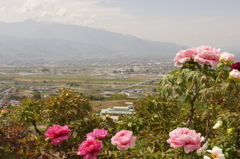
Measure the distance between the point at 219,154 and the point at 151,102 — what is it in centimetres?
167

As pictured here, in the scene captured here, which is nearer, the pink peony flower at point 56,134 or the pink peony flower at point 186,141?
the pink peony flower at point 186,141

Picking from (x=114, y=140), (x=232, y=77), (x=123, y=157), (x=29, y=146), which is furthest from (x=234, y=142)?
(x=29, y=146)

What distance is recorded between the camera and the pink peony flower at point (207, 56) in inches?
65.7

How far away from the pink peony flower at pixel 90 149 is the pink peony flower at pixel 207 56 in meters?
1.06

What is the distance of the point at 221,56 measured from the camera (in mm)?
1696

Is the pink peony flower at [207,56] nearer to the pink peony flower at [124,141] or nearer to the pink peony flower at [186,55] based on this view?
the pink peony flower at [186,55]

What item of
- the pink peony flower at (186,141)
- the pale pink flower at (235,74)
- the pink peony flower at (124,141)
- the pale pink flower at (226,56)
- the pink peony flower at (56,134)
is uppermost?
the pale pink flower at (226,56)

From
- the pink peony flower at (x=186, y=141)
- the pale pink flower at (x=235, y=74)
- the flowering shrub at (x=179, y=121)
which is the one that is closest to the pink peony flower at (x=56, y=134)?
the flowering shrub at (x=179, y=121)

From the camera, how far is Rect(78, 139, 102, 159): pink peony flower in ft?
5.62

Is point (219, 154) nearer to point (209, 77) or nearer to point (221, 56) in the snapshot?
point (209, 77)

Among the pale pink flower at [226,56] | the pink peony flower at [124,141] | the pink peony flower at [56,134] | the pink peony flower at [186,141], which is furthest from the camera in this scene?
the pink peony flower at [56,134]

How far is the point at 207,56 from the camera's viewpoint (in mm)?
1694

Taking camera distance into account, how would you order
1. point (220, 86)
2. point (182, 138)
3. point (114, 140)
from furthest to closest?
point (220, 86), point (114, 140), point (182, 138)

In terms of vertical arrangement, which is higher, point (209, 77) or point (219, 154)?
point (209, 77)
